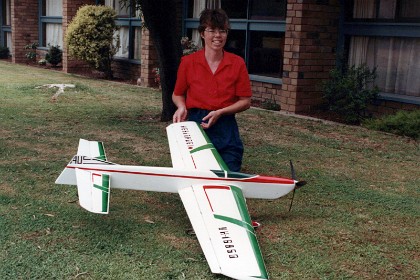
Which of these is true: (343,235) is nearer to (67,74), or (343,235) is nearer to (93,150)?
(93,150)

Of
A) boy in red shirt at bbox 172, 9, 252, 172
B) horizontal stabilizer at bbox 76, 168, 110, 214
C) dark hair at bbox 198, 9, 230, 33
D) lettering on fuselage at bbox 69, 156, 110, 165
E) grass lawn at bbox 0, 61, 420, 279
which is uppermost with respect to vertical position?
dark hair at bbox 198, 9, 230, 33

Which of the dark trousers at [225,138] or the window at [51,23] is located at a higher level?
the window at [51,23]

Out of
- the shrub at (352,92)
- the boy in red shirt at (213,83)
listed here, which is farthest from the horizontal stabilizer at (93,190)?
the shrub at (352,92)

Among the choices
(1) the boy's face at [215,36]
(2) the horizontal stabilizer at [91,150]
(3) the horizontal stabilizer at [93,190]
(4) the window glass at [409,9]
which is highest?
(4) the window glass at [409,9]

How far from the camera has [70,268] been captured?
3.53 meters

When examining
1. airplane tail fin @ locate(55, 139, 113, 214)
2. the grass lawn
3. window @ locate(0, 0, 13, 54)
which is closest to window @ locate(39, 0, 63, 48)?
window @ locate(0, 0, 13, 54)

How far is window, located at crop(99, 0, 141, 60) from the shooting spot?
1581cm

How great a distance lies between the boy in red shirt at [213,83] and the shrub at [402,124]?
428 cm

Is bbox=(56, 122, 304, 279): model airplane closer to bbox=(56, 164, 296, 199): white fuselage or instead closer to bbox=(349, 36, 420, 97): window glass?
bbox=(56, 164, 296, 199): white fuselage

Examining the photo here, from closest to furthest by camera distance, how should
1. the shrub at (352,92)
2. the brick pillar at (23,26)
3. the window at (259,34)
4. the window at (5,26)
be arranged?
the shrub at (352,92), the window at (259,34), the brick pillar at (23,26), the window at (5,26)

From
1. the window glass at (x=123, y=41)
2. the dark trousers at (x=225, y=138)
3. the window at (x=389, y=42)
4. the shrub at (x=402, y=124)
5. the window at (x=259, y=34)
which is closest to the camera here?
the dark trousers at (x=225, y=138)

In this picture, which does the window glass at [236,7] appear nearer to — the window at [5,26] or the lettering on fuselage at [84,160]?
the lettering on fuselage at [84,160]

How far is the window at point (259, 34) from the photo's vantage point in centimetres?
1142

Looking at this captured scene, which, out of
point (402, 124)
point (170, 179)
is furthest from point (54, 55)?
point (170, 179)
